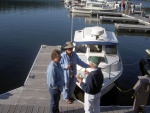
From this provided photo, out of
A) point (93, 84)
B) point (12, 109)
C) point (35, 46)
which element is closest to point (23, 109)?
point (12, 109)

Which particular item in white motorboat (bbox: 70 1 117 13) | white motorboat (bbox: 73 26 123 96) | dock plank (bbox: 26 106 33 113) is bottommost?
dock plank (bbox: 26 106 33 113)

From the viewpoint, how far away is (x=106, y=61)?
37.7 feet

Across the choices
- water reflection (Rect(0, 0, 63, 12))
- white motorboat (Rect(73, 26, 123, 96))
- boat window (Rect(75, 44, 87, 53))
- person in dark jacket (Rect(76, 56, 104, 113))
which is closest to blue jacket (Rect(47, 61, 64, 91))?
person in dark jacket (Rect(76, 56, 104, 113))

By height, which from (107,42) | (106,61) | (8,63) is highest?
(107,42)

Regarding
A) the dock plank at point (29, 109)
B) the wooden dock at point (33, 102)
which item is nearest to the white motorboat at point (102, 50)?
the wooden dock at point (33, 102)

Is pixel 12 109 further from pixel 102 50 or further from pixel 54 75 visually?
pixel 102 50

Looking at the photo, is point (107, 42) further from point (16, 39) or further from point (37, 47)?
point (16, 39)

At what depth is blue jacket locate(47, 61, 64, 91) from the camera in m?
7.09

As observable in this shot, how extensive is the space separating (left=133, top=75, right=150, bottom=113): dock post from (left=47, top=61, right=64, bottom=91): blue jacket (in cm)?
263

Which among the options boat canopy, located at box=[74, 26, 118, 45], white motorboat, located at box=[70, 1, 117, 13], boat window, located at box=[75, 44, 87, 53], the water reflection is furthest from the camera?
the water reflection

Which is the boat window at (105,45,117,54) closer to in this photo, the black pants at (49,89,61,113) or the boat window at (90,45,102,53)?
the boat window at (90,45,102,53)

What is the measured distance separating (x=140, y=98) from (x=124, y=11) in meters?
37.8

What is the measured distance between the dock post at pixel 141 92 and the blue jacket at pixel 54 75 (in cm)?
263

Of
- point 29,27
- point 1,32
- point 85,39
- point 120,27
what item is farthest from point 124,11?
point 85,39
